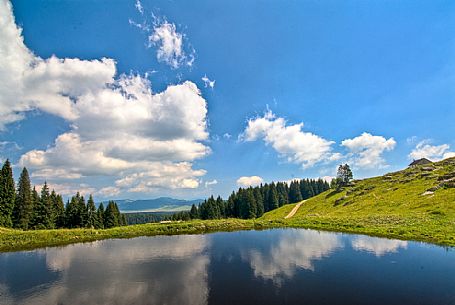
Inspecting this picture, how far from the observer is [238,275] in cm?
2767

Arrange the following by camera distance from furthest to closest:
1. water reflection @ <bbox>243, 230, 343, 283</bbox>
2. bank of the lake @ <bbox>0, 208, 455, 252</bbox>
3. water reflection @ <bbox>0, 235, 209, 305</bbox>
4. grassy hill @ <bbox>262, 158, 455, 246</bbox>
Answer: grassy hill @ <bbox>262, 158, 455, 246</bbox> < bank of the lake @ <bbox>0, 208, 455, 252</bbox> < water reflection @ <bbox>243, 230, 343, 283</bbox> < water reflection @ <bbox>0, 235, 209, 305</bbox>

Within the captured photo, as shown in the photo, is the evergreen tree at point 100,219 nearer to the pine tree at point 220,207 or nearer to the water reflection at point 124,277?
the pine tree at point 220,207

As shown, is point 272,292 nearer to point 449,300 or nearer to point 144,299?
point 144,299

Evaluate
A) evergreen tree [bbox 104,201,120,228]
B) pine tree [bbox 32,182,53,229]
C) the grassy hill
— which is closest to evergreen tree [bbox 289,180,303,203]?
the grassy hill

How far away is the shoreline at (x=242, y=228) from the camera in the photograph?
44.6 meters

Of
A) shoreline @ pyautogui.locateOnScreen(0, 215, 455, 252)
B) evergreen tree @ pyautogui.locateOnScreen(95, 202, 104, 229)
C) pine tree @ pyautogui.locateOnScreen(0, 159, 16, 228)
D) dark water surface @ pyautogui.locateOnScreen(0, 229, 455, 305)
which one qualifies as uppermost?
pine tree @ pyautogui.locateOnScreen(0, 159, 16, 228)

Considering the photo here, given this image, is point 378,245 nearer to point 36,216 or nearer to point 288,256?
point 288,256

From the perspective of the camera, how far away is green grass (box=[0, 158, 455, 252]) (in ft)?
156

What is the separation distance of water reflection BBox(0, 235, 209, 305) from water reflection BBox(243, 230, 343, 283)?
674cm

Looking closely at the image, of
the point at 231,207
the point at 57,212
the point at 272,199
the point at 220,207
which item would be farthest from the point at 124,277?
the point at 272,199

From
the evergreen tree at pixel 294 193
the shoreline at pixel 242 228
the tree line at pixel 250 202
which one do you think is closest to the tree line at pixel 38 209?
the shoreline at pixel 242 228

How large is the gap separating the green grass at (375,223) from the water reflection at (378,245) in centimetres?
435

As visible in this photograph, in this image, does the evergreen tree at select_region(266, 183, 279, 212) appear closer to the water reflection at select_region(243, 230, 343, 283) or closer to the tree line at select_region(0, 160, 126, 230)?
the tree line at select_region(0, 160, 126, 230)

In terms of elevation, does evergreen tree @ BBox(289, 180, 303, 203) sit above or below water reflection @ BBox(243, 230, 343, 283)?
above
